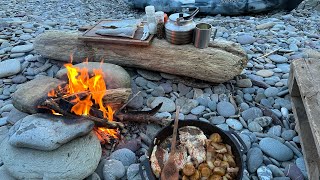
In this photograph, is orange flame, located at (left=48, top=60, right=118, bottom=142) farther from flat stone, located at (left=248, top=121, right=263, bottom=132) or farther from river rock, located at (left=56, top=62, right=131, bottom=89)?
flat stone, located at (left=248, top=121, right=263, bottom=132)

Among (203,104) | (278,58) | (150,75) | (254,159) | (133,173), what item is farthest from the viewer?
(278,58)

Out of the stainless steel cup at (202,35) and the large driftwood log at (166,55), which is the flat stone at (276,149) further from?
the stainless steel cup at (202,35)

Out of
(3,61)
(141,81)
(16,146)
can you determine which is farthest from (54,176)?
(3,61)

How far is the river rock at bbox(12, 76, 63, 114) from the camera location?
2.86m

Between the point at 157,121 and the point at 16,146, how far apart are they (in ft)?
4.42

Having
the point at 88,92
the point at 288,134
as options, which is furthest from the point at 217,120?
the point at 88,92

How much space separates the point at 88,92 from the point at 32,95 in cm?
59

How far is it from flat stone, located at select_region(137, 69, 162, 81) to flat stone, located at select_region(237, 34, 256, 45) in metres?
1.76

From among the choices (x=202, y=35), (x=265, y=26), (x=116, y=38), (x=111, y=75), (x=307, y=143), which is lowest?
(x=265, y=26)

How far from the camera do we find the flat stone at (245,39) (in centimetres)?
467

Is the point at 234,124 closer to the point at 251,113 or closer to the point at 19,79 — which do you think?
the point at 251,113

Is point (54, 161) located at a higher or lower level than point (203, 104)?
higher

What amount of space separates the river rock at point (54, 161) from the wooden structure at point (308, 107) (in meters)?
1.78

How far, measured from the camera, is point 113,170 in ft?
8.21
